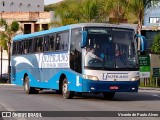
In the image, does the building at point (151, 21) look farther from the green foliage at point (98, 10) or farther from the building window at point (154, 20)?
the green foliage at point (98, 10)

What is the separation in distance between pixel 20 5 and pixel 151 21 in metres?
50.5

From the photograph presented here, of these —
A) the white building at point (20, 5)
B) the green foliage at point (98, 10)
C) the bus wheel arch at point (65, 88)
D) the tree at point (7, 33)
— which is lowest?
the bus wheel arch at point (65, 88)

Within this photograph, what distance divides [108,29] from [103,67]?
1699mm

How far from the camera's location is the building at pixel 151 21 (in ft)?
142

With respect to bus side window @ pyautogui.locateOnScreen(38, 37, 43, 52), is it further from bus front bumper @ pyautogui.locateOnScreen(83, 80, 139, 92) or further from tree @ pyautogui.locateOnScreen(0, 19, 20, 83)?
tree @ pyautogui.locateOnScreen(0, 19, 20, 83)

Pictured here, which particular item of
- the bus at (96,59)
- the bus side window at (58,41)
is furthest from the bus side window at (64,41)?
the bus side window at (58,41)

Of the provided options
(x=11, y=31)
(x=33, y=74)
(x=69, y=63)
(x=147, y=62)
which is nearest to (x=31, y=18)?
(x=11, y=31)

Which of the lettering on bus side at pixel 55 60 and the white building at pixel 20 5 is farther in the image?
the white building at pixel 20 5

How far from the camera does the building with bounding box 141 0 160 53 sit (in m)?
43.2

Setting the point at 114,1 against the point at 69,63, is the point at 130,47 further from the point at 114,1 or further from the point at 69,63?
the point at 114,1

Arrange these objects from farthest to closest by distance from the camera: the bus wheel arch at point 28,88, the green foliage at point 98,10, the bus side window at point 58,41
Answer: the green foliage at point 98,10
the bus wheel arch at point 28,88
the bus side window at point 58,41

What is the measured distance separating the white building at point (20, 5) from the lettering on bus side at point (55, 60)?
89.1m

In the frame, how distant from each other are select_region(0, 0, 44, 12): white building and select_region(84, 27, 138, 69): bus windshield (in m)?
93.1

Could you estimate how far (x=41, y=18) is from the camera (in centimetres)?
7344
